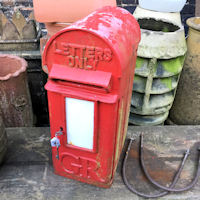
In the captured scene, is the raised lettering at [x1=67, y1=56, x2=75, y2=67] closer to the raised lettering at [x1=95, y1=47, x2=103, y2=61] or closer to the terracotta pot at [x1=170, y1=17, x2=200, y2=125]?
the raised lettering at [x1=95, y1=47, x2=103, y2=61]

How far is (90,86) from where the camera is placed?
100cm

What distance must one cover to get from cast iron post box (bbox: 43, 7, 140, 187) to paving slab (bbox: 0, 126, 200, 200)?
0.13m

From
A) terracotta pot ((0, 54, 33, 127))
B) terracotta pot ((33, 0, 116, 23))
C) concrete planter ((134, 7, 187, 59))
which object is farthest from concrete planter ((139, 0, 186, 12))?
terracotta pot ((0, 54, 33, 127))

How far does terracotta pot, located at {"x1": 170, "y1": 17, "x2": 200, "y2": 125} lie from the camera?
2047mm

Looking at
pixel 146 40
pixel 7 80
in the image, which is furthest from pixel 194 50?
pixel 7 80

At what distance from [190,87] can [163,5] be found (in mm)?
818

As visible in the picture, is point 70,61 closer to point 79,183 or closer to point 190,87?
point 79,183

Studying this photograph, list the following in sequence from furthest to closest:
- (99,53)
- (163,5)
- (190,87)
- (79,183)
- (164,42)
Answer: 1. (190,87)
2. (163,5)
3. (164,42)
4. (79,183)
5. (99,53)

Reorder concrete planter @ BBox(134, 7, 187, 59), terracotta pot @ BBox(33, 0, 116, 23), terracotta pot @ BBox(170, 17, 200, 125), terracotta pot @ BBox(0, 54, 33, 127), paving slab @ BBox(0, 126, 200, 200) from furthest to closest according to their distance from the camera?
terracotta pot @ BBox(170, 17, 200, 125) → terracotta pot @ BBox(0, 54, 33, 127) → concrete planter @ BBox(134, 7, 187, 59) → terracotta pot @ BBox(33, 0, 116, 23) → paving slab @ BBox(0, 126, 200, 200)

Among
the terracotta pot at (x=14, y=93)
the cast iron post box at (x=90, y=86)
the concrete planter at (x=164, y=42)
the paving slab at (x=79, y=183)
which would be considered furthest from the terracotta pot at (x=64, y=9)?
the paving slab at (x=79, y=183)

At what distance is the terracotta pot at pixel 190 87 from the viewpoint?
80.6 inches

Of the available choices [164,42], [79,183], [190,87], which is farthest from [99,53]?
[190,87]

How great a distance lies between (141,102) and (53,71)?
1.16 metres

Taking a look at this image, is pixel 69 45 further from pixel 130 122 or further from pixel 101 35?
pixel 130 122
